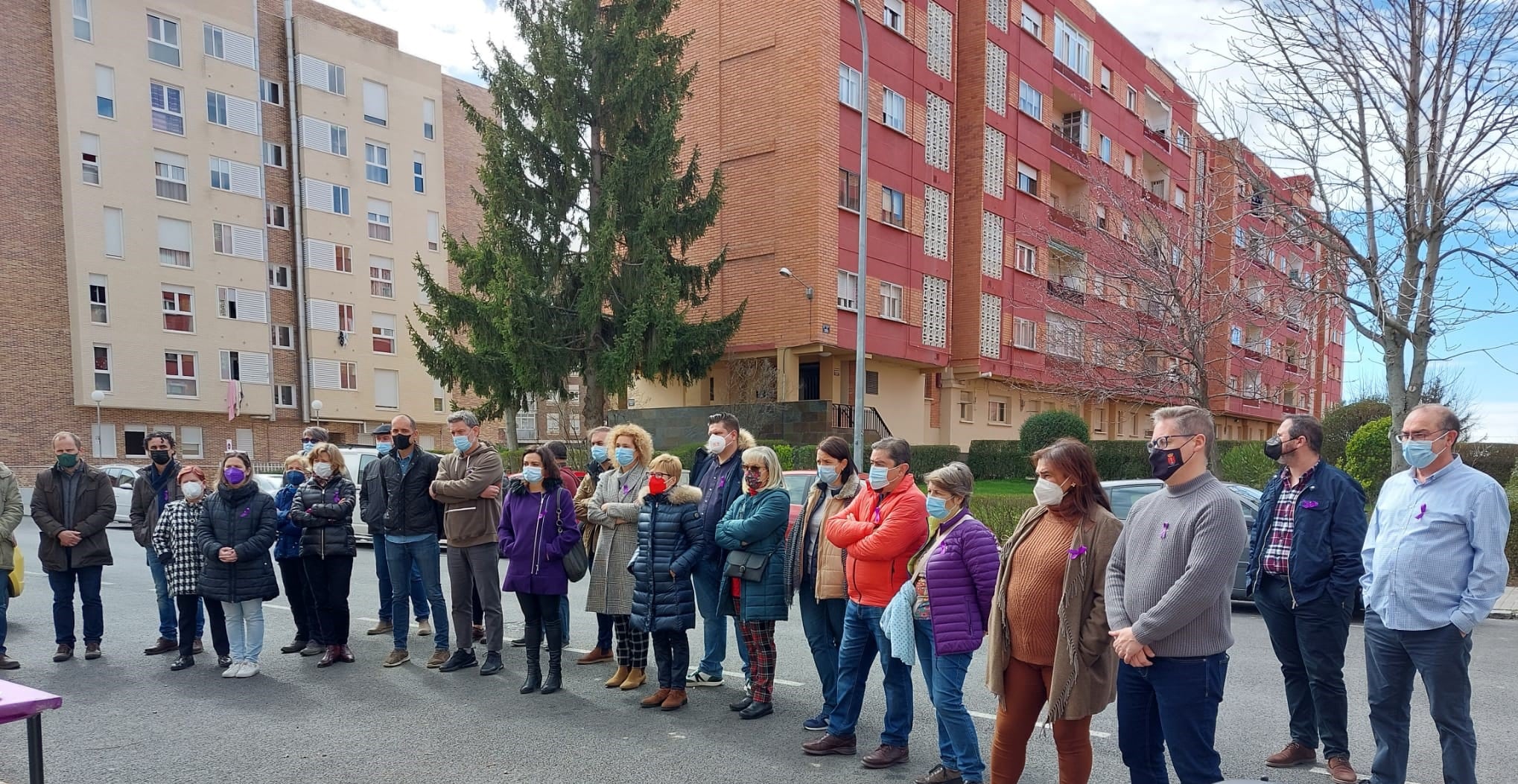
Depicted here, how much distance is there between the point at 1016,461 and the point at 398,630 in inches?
943

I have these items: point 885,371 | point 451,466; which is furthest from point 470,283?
point 451,466

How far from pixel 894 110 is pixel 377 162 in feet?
85.9

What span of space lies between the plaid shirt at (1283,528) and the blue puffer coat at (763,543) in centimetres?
289

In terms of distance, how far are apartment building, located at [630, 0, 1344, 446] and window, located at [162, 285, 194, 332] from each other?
19663 mm

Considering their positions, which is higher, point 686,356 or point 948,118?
point 948,118

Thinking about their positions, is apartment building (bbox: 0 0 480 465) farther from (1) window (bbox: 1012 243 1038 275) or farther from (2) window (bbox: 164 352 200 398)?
(1) window (bbox: 1012 243 1038 275)

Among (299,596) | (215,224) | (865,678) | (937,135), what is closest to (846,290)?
(937,135)

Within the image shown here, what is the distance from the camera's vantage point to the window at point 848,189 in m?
26.2

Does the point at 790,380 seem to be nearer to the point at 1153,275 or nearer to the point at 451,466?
the point at 1153,275

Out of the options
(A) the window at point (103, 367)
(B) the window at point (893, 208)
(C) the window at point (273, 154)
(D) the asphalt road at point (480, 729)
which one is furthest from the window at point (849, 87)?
(A) the window at point (103, 367)

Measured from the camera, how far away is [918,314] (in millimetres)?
28766

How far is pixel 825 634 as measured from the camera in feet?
19.0

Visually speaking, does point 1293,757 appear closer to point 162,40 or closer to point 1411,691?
point 1411,691

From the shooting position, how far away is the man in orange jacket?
16.7 ft
